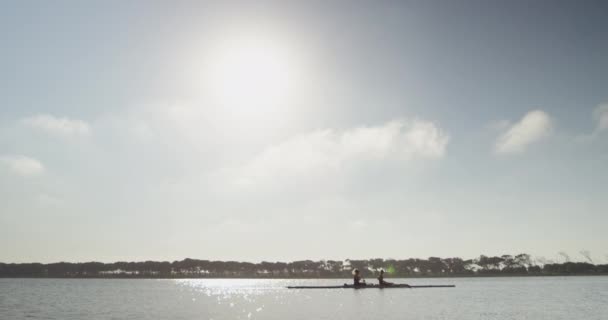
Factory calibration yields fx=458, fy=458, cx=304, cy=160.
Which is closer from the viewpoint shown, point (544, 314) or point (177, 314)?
point (544, 314)

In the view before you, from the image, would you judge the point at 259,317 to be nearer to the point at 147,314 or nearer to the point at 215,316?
the point at 215,316

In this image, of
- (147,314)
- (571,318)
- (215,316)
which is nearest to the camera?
(571,318)

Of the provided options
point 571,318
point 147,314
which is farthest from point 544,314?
point 147,314

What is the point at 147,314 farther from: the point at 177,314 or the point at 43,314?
the point at 43,314

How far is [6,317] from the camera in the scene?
143ft

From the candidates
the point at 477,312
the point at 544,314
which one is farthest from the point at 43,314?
the point at 544,314

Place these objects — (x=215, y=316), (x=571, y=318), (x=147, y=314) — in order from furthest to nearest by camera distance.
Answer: (x=147, y=314) < (x=215, y=316) < (x=571, y=318)

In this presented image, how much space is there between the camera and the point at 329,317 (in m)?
39.3

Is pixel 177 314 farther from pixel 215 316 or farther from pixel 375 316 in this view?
pixel 375 316

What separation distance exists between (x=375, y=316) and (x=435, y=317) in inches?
202

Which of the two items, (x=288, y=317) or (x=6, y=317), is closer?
(x=288, y=317)

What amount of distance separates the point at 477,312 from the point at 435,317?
22.5ft

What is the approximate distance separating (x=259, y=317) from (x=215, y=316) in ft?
14.8

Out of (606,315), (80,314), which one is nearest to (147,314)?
(80,314)
